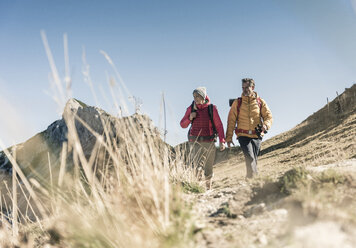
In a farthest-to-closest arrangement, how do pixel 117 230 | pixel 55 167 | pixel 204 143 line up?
pixel 55 167 < pixel 204 143 < pixel 117 230

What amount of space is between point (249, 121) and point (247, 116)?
90 mm

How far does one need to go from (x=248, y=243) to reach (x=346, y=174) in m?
1.27

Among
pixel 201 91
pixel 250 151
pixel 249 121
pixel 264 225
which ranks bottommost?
pixel 264 225

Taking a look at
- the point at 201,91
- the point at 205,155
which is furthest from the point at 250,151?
the point at 201,91

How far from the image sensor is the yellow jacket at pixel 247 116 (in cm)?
441

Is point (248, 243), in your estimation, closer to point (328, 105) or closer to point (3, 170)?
point (3, 170)

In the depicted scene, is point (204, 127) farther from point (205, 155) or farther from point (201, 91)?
point (201, 91)

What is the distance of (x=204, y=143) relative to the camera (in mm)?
4719

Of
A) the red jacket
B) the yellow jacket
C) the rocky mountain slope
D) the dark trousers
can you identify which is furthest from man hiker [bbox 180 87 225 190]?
the rocky mountain slope

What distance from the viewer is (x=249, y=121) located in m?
4.41

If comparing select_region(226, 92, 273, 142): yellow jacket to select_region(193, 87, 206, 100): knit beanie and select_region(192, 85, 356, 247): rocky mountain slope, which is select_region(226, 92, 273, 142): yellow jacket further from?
select_region(192, 85, 356, 247): rocky mountain slope

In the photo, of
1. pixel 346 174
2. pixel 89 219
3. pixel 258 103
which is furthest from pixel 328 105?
pixel 89 219

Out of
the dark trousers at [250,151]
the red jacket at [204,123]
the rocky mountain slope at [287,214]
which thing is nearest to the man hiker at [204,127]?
the red jacket at [204,123]

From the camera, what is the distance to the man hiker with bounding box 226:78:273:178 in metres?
4.35
